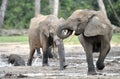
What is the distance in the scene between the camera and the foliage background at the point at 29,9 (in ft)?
164

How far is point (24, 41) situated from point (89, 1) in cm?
1925

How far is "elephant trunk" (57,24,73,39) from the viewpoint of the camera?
1487 cm

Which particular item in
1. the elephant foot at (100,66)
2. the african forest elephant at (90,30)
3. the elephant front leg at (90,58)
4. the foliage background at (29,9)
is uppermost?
the african forest elephant at (90,30)

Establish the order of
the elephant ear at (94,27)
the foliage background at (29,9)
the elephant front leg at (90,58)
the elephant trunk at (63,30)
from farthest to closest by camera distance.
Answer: the foliage background at (29,9), the elephant front leg at (90,58), the elephant ear at (94,27), the elephant trunk at (63,30)

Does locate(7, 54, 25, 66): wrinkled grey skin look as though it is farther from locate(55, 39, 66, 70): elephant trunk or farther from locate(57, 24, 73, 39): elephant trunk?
locate(57, 24, 73, 39): elephant trunk

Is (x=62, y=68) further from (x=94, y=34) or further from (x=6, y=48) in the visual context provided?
(x=6, y=48)

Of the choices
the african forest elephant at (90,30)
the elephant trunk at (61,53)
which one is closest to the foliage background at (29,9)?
the elephant trunk at (61,53)

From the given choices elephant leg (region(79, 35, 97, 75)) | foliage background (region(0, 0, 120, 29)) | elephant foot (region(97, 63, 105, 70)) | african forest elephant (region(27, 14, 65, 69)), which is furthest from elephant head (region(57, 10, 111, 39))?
foliage background (region(0, 0, 120, 29))

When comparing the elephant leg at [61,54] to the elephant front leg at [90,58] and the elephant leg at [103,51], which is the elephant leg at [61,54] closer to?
the elephant leg at [103,51]

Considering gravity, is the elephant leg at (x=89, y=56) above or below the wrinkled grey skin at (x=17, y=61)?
above

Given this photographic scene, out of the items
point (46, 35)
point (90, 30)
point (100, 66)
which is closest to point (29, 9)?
point (46, 35)

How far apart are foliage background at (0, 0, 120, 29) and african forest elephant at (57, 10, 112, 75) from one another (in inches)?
1296

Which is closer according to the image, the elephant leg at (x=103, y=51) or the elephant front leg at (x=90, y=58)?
the elephant front leg at (x=90, y=58)

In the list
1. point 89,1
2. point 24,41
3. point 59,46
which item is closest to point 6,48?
point 24,41
